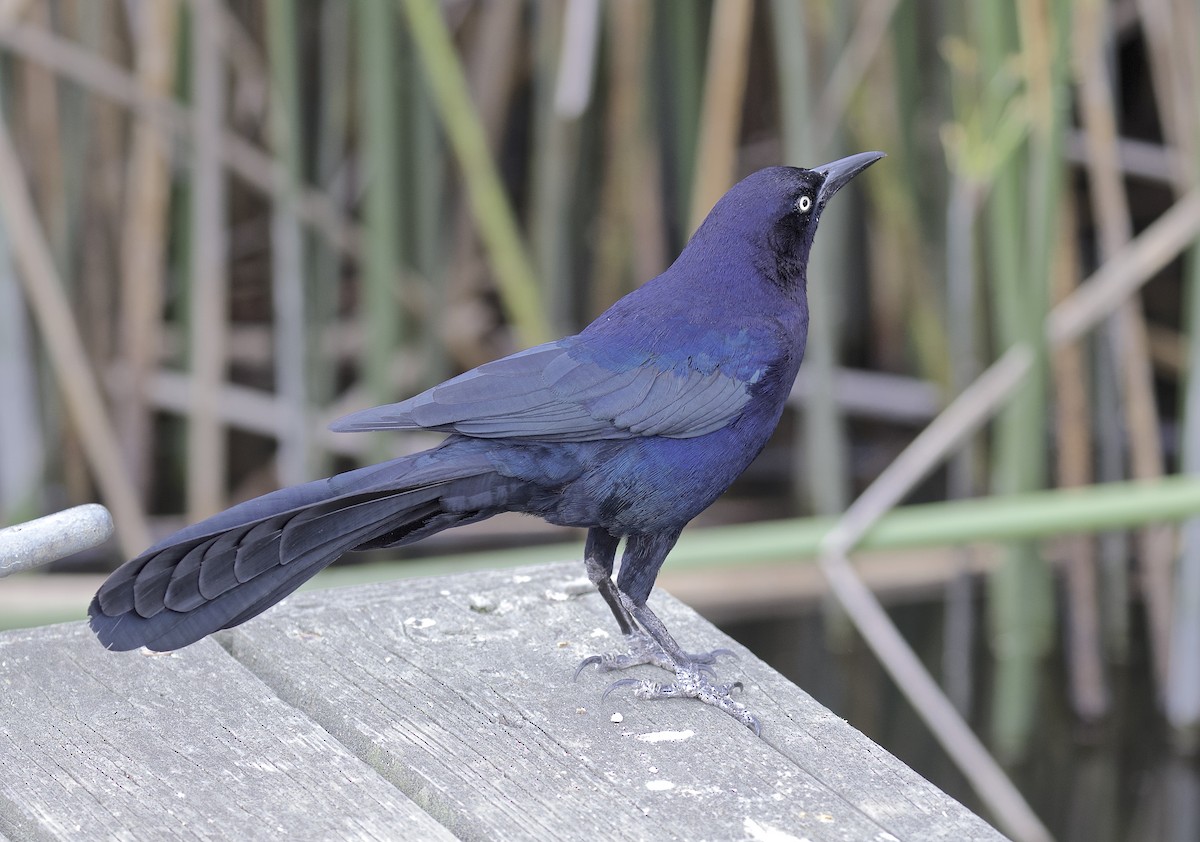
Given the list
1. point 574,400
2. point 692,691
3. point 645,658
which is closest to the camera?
point 692,691

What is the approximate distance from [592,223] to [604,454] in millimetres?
2782

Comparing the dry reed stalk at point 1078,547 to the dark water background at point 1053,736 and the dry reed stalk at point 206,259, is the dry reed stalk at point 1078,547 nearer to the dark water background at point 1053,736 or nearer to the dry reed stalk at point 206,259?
the dark water background at point 1053,736

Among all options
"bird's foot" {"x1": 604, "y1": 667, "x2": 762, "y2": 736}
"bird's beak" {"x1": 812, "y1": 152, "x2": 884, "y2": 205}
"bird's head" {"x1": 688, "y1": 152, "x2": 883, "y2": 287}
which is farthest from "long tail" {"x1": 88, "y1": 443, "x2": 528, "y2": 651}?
"bird's beak" {"x1": 812, "y1": 152, "x2": 884, "y2": 205}

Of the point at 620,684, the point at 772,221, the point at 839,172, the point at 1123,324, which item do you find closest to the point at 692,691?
the point at 620,684

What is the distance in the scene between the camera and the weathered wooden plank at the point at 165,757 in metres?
1.57

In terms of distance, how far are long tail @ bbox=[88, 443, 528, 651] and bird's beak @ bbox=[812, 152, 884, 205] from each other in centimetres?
75

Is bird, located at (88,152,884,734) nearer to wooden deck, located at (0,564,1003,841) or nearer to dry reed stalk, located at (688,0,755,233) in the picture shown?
wooden deck, located at (0,564,1003,841)

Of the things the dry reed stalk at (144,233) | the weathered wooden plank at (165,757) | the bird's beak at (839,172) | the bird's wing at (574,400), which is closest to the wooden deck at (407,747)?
the weathered wooden plank at (165,757)

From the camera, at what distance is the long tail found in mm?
1740

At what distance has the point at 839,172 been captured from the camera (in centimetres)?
253

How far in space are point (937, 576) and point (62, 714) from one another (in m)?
2.86

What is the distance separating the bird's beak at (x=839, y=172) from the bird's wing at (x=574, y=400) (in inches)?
16.2

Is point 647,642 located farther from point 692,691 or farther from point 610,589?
point 692,691

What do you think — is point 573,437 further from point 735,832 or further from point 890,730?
point 890,730
